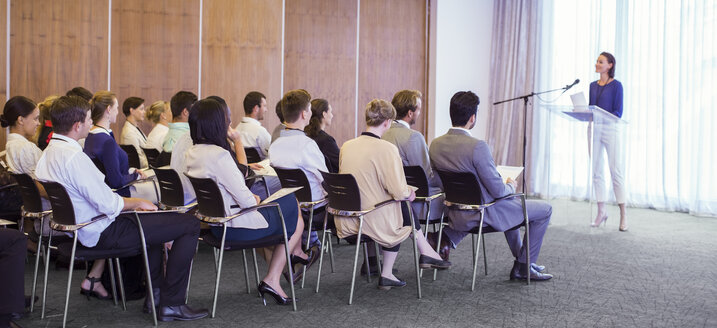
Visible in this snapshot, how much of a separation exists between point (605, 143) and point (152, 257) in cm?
458

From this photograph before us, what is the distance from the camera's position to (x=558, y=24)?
9188 millimetres

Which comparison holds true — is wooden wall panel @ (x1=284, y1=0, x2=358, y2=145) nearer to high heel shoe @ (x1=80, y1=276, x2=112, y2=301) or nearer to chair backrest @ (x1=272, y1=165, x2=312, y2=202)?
chair backrest @ (x1=272, y1=165, x2=312, y2=202)

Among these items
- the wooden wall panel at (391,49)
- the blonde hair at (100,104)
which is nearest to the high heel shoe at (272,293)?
the blonde hair at (100,104)

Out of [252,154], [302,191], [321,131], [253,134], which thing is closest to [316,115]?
[321,131]

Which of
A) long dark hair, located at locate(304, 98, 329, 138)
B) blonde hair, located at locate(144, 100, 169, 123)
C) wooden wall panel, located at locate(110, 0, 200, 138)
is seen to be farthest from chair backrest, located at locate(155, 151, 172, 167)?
wooden wall panel, located at locate(110, 0, 200, 138)

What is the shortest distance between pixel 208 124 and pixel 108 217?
0.72 meters

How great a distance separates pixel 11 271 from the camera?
3248 mm

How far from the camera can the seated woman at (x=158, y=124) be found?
631 centimetres

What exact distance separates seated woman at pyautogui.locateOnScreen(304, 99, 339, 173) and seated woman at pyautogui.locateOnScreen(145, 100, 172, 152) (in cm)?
191

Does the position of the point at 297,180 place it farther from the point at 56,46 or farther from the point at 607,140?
the point at 56,46

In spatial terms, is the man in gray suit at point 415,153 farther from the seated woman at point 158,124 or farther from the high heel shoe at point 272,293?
the seated woman at point 158,124

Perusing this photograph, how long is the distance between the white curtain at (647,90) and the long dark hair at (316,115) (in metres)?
2.92

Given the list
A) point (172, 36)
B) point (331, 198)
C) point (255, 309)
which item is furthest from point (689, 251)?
point (172, 36)

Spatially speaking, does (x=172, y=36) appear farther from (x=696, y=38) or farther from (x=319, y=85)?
(x=696, y=38)
